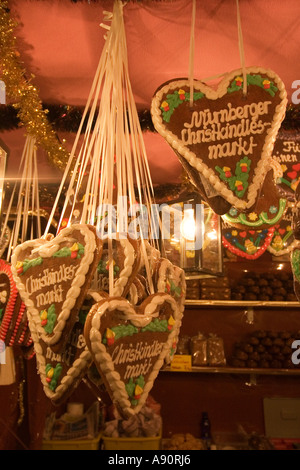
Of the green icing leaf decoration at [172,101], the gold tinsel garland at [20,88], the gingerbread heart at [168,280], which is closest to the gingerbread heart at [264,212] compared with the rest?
the gingerbread heart at [168,280]

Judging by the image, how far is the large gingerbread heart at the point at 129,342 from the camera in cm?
74

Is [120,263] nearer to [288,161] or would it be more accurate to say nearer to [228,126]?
[228,126]

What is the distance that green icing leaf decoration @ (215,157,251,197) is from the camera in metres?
0.88

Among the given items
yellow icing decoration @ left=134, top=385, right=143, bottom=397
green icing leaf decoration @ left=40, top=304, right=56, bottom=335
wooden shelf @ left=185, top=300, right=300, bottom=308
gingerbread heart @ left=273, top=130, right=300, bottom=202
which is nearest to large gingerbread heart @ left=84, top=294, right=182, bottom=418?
yellow icing decoration @ left=134, top=385, right=143, bottom=397

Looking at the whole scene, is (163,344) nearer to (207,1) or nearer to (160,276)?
(160,276)

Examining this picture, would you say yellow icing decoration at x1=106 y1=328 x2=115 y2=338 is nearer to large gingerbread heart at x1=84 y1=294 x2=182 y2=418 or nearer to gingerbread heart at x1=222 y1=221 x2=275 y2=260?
large gingerbread heart at x1=84 y1=294 x2=182 y2=418

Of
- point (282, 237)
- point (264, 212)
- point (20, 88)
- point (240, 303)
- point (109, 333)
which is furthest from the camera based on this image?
point (240, 303)

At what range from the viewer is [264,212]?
1.16 m

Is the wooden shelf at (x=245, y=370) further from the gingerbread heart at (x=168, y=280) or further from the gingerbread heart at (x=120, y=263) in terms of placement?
the gingerbread heart at (x=120, y=263)

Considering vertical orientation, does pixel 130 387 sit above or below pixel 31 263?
below

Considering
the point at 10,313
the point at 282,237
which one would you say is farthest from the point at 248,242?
the point at 10,313

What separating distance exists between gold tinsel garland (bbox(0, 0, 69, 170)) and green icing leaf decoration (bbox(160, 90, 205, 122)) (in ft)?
2.70

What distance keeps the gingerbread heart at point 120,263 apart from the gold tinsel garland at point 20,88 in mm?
1027

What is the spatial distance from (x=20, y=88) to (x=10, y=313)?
100 centimetres
